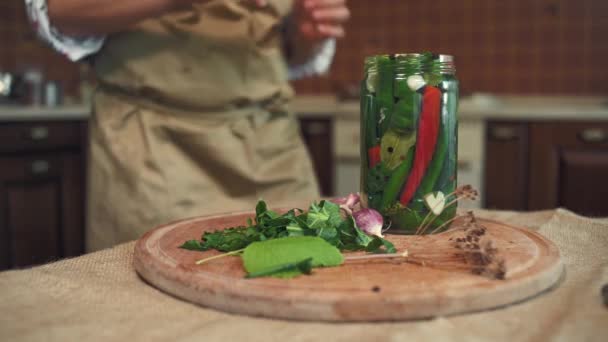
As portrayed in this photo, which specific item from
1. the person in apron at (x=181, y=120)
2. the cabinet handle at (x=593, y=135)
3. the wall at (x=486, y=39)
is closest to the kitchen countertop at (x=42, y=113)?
the wall at (x=486, y=39)

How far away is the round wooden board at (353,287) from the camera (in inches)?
17.4

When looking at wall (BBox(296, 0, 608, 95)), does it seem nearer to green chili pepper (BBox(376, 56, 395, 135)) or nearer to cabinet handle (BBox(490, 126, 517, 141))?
cabinet handle (BBox(490, 126, 517, 141))

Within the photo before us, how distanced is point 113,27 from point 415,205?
605 mm

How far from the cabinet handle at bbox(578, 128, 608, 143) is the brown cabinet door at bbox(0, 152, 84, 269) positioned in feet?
5.46

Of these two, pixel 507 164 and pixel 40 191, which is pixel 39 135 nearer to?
pixel 40 191

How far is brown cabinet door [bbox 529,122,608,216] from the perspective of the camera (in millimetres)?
1988

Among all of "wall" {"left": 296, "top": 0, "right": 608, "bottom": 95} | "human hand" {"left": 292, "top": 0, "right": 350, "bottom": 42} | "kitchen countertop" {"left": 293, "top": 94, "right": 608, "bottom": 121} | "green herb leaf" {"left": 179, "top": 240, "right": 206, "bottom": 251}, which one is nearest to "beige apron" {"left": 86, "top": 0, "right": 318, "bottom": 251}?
"human hand" {"left": 292, "top": 0, "right": 350, "bottom": 42}

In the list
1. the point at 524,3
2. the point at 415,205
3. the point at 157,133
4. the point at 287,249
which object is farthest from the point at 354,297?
the point at 524,3

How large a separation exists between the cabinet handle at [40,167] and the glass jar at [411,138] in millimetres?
1643

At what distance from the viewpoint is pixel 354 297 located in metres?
0.44

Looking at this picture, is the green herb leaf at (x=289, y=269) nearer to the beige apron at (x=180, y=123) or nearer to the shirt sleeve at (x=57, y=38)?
the beige apron at (x=180, y=123)

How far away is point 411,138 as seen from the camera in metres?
0.61

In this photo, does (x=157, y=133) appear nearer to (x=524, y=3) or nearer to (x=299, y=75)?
(x=299, y=75)

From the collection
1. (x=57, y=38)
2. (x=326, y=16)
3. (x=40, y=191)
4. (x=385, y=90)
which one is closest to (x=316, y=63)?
(x=326, y=16)
